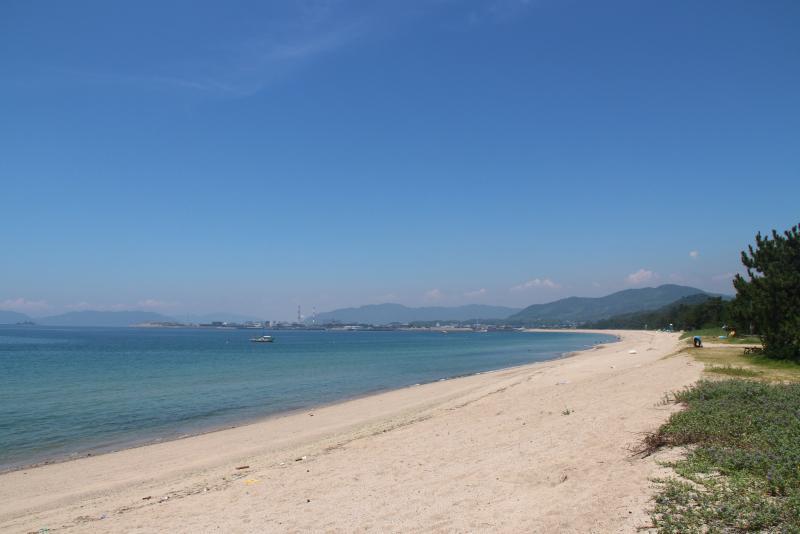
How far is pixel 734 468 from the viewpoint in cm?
719

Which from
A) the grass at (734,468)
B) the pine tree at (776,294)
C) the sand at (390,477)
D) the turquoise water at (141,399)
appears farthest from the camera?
the pine tree at (776,294)

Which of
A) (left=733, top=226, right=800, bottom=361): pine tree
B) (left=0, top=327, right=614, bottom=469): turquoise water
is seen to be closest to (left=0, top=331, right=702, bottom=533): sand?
(left=0, top=327, right=614, bottom=469): turquoise water

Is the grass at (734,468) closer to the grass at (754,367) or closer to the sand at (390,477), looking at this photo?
the sand at (390,477)

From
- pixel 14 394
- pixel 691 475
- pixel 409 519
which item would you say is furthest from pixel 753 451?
pixel 14 394

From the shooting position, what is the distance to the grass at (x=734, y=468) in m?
5.58

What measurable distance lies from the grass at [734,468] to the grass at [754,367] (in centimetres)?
958

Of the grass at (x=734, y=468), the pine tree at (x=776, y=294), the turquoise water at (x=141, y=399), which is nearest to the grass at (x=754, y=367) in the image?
the pine tree at (x=776, y=294)

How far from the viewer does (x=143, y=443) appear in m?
18.2

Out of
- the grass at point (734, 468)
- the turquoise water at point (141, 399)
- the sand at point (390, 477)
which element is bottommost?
the turquoise water at point (141, 399)

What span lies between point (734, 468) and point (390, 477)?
5.73 meters

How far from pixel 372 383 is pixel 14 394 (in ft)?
72.7

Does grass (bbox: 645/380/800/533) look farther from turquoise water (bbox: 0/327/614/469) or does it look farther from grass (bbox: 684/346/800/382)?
turquoise water (bbox: 0/327/614/469)

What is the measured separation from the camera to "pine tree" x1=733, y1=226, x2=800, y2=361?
24172 mm

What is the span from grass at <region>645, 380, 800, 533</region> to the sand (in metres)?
0.51
